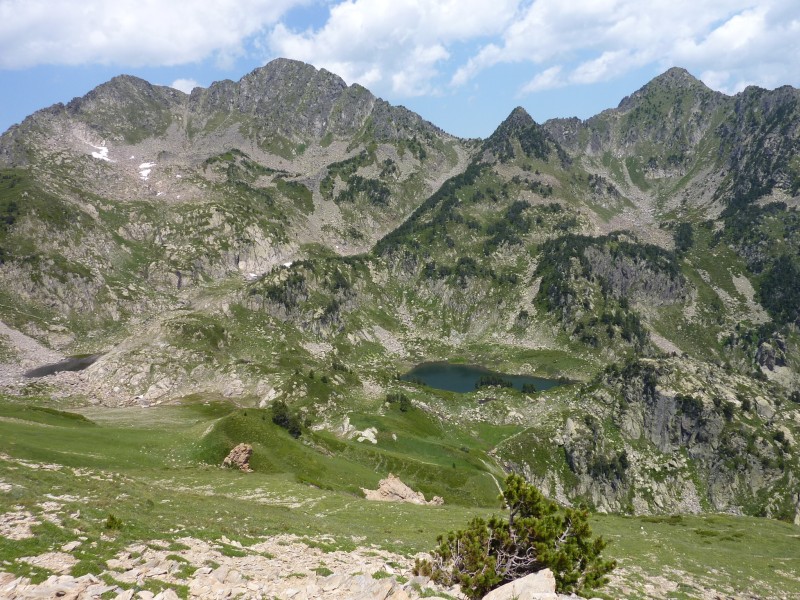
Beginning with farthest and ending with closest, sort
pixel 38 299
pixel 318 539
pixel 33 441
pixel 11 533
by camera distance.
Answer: pixel 38 299 < pixel 33 441 < pixel 318 539 < pixel 11 533

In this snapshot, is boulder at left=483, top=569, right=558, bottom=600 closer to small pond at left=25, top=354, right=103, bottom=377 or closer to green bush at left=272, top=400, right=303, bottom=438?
green bush at left=272, top=400, right=303, bottom=438

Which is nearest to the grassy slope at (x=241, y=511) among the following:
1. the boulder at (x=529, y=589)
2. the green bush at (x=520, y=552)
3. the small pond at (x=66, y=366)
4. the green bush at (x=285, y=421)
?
the green bush at (x=285, y=421)

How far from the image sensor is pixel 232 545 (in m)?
25.7

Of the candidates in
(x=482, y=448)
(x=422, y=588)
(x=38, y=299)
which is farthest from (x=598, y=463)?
(x=38, y=299)

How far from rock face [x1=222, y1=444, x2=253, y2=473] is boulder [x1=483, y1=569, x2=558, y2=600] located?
4719 centimetres

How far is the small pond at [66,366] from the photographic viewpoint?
149 meters

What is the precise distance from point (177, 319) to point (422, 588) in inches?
6113

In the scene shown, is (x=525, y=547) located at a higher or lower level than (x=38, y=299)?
lower

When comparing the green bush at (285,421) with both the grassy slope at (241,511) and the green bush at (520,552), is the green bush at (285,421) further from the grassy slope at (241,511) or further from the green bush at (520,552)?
the green bush at (520,552)

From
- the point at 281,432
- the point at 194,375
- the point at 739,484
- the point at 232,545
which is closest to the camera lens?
the point at 232,545

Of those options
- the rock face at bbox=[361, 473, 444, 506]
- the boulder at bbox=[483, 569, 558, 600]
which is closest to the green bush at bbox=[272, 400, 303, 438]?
the rock face at bbox=[361, 473, 444, 506]

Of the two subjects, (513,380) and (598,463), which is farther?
(513,380)

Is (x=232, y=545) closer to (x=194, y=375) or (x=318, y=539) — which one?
(x=318, y=539)

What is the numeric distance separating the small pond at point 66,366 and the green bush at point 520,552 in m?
164
